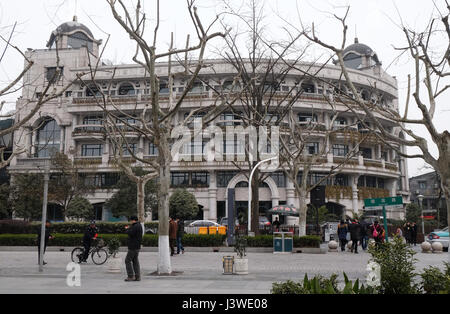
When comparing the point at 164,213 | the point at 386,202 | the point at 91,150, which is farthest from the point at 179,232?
the point at 91,150

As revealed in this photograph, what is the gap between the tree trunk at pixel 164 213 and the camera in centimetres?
1113

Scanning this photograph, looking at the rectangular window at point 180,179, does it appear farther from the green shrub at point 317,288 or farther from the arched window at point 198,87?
the green shrub at point 317,288

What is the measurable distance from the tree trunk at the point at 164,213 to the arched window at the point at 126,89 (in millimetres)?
36338

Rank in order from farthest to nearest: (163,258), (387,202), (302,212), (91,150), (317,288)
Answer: (91,150) → (302,212) → (387,202) → (163,258) → (317,288)

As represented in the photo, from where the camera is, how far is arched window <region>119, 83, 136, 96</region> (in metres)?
46.5

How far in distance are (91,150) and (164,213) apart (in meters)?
37.1

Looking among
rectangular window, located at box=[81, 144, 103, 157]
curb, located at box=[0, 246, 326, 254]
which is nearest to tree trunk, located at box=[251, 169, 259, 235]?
curb, located at box=[0, 246, 326, 254]

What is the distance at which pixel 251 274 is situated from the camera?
1129 cm

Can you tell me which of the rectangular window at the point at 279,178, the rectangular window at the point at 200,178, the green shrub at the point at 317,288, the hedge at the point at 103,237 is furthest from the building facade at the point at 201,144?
the green shrub at the point at 317,288

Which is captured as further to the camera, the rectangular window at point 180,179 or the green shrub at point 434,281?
the rectangular window at point 180,179

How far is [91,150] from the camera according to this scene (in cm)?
4597

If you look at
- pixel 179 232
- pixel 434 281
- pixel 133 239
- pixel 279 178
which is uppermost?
pixel 279 178

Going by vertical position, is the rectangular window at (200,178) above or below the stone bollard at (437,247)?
above

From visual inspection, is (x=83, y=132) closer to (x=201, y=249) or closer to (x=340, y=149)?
(x=340, y=149)
